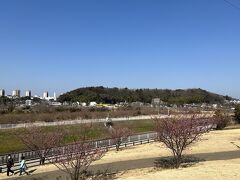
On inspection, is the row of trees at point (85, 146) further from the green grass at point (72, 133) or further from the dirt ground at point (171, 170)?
the green grass at point (72, 133)

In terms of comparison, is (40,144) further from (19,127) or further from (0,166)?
(19,127)

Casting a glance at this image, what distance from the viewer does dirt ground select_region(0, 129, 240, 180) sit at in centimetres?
2195

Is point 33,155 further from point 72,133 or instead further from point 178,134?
point 72,133

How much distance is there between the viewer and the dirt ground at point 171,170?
21953mm

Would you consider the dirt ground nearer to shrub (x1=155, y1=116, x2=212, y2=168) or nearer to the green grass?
shrub (x1=155, y1=116, x2=212, y2=168)

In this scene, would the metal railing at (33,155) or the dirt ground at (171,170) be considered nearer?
the dirt ground at (171,170)

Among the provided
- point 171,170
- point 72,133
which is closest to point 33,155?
point 171,170

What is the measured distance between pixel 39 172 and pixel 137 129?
153 feet

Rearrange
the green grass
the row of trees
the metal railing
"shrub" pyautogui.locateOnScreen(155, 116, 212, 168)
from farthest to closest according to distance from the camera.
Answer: the green grass
the metal railing
"shrub" pyautogui.locateOnScreen(155, 116, 212, 168)
the row of trees

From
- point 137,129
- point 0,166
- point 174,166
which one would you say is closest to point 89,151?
point 174,166

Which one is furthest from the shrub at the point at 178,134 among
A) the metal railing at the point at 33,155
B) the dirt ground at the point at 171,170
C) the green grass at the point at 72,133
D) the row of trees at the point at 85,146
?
the green grass at the point at 72,133

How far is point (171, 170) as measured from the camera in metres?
24.4

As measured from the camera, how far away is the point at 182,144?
94.0 ft

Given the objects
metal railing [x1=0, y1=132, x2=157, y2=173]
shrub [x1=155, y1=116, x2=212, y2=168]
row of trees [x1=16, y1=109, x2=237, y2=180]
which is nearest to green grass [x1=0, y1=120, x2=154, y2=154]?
metal railing [x1=0, y1=132, x2=157, y2=173]
